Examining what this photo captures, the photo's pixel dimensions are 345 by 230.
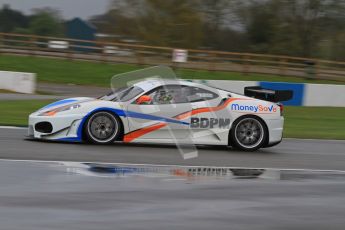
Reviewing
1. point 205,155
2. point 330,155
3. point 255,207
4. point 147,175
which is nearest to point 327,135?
point 330,155

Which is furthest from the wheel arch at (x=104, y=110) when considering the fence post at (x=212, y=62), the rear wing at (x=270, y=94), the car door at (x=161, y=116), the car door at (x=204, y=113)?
the fence post at (x=212, y=62)

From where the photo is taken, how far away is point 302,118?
19.8 metres

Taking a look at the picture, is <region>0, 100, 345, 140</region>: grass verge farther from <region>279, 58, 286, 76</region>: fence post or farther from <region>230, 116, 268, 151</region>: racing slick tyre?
<region>279, 58, 286, 76</region>: fence post

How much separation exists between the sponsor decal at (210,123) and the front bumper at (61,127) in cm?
195

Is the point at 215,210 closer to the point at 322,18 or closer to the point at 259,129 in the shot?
the point at 259,129

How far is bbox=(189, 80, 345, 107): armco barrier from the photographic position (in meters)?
23.5

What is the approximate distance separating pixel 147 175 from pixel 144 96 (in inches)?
112

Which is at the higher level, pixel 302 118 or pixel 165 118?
pixel 302 118

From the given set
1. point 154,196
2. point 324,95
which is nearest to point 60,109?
point 154,196

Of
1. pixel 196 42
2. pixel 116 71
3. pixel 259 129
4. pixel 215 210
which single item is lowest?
pixel 215 210

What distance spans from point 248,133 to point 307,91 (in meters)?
13.1

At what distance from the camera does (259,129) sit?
37.7ft

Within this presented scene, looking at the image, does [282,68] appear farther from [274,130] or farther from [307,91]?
[274,130]

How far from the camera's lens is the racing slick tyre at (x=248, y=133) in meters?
11.3
